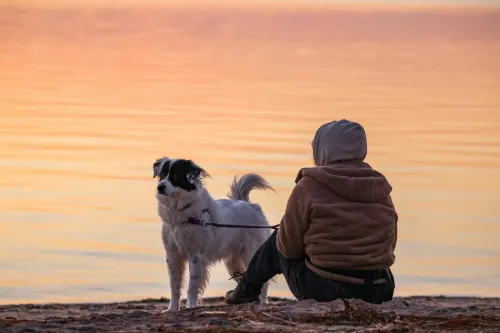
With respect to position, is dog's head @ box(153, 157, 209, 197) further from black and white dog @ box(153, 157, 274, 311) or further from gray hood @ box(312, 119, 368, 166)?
gray hood @ box(312, 119, 368, 166)

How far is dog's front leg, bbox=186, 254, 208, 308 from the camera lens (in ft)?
36.5

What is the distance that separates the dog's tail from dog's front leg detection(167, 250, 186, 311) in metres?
1.17

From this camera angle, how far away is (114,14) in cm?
4503

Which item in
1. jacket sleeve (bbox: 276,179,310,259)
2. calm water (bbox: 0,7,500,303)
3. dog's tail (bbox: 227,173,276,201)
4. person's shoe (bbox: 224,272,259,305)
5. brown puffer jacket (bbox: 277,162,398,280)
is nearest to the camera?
brown puffer jacket (bbox: 277,162,398,280)

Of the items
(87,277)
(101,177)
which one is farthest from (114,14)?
(87,277)

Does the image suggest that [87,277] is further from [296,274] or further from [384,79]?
[384,79]

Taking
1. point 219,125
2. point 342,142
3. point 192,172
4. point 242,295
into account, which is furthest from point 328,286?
point 219,125

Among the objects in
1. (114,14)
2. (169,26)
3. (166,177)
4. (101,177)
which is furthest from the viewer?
(114,14)

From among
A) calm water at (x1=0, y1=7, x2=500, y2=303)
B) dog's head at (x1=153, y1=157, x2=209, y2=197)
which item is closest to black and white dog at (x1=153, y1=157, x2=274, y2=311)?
dog's head at (x1=153, y1=157, x2=209, y2=197)

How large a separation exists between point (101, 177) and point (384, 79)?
1342 centimetres

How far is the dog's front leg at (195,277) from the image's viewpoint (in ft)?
36.5

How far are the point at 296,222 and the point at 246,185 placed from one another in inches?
116

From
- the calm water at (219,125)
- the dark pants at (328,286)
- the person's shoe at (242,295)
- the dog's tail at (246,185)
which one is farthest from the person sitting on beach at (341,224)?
the calm water at (219,125)

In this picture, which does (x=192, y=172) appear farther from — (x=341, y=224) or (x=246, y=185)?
(x=341, y=224)
